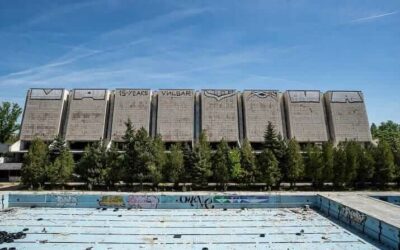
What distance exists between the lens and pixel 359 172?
40.5 meters

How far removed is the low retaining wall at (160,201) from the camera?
99.9 feet

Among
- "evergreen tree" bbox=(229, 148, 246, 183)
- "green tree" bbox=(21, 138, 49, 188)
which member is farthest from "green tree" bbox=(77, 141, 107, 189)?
"evergreen tree" bbox=(229, 148, 246, 183)

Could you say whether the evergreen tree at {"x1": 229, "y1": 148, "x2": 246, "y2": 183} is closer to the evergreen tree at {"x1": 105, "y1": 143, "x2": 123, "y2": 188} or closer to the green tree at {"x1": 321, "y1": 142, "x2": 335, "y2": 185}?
the green tree at {"x1": 321, "y1": 142, "x2": 335, "y2": 185}

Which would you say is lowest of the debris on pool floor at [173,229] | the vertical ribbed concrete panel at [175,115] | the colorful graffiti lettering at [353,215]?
the debris on pool floor at [173,229]

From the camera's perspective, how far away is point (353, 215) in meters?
23.5

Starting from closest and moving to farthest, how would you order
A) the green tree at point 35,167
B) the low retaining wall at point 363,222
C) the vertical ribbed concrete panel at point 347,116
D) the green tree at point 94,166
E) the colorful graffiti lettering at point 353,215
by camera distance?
the low retaining wall at point 363,222 → the colorful graffiti lettering at point 353,215 → the green tree at point 35,167 → the green tree at point 94,166 → the vertical ribbed concrete panel at point 347,116

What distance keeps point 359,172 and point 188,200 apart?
74.4 ft

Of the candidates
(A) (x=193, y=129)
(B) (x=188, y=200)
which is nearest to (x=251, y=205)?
(B) (x=188, y=200)

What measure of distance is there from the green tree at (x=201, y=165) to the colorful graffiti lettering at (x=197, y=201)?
8075 millimetres

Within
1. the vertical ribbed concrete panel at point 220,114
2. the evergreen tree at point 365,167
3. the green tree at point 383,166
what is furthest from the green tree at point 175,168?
the green tree at point 383,166

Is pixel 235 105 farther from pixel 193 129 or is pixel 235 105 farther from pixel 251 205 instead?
pixel 251 205

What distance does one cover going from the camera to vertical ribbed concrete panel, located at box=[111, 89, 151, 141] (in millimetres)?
51406

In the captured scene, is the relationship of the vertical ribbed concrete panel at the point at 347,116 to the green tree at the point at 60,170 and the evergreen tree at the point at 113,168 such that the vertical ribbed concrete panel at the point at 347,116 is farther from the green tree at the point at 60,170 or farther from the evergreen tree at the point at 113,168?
the green tree at the point at 60,170

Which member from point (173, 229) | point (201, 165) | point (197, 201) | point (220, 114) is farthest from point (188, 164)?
point (173, 229)
